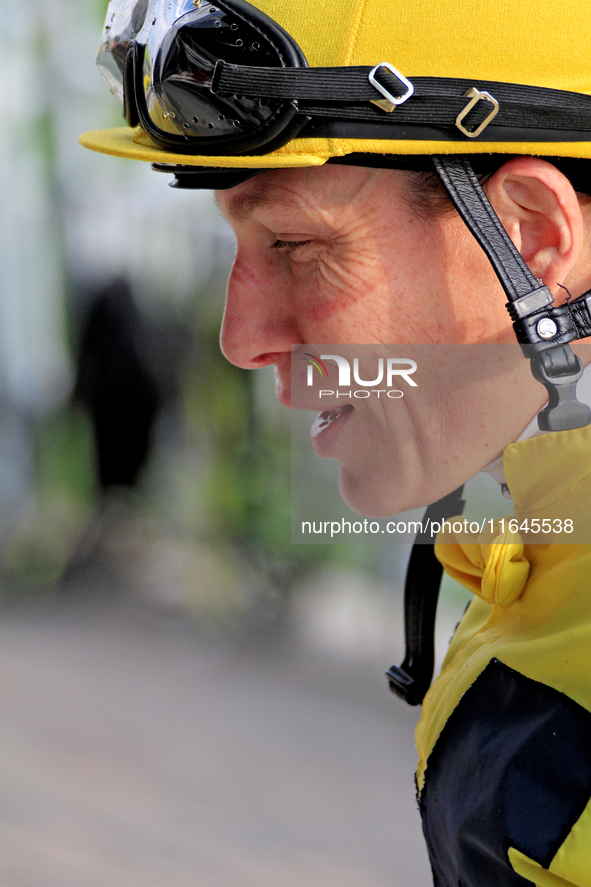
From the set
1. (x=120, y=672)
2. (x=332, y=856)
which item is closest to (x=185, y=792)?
(x=332, y=856)

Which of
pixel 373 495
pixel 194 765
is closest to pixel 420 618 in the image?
pixel 373 495

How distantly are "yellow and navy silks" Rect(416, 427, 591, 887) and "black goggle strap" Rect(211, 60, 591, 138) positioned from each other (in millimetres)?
326

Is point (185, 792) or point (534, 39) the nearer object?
point (534, 39)

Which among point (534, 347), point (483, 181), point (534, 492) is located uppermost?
point (483, 181)

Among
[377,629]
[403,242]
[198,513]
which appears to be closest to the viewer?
[403,242]

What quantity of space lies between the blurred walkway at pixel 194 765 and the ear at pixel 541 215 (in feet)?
7.21

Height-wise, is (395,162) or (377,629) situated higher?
(395,162)

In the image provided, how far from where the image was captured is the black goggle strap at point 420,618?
126 cm

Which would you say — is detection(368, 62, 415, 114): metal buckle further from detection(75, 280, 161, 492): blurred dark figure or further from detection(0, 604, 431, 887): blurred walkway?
detection(75, 280, 161, 492): blurred dark figure

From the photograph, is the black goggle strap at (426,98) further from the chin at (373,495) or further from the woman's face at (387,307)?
the chin at (373,495)

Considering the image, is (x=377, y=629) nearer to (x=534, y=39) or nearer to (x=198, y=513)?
(x=198, y=513)

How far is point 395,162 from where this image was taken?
2.74 feet

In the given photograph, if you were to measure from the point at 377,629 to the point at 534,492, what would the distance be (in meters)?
2.76

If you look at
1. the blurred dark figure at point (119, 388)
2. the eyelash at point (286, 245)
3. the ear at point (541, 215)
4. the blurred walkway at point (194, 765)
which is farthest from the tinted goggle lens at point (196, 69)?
the blurred dark figure at point (119, 388)
